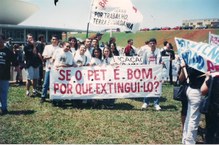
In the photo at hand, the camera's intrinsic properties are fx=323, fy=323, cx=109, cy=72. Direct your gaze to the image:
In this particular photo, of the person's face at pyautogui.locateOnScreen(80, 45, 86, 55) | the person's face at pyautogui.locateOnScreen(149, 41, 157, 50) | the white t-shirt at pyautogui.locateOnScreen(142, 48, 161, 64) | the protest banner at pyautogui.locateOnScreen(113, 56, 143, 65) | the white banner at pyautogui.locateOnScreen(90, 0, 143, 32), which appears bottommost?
the protest banner at pyautogui.locateOnScreen(113, 56, 143, 65)

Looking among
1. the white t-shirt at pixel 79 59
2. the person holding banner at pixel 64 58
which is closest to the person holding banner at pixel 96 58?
the white t-shirt at pixel 79 59

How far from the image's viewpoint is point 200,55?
206 inches

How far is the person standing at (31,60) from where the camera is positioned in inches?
435

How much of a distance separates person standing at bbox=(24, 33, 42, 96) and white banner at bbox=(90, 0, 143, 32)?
2240 mm

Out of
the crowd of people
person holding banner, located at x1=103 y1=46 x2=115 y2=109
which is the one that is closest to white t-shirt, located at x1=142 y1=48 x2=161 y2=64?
the crowd of people

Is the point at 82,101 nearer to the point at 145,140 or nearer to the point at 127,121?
the point at 127,121

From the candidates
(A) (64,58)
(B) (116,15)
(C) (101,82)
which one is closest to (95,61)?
(C) (101,82)

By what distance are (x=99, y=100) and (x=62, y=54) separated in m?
1.80

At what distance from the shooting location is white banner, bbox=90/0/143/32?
10.8 m

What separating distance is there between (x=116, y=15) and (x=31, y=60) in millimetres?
3343

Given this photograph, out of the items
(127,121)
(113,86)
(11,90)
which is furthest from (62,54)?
(11,90)

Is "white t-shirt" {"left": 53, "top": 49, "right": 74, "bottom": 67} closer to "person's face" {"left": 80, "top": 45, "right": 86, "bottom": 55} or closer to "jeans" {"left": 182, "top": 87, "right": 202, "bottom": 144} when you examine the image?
A: "person's face" {"left": 80, "top": 45, "right": 86, "bottom": 55}

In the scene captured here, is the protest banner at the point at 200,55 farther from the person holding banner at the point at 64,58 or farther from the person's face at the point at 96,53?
the person holding banner at the point at 64,58

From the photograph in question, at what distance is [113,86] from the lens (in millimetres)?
9383
